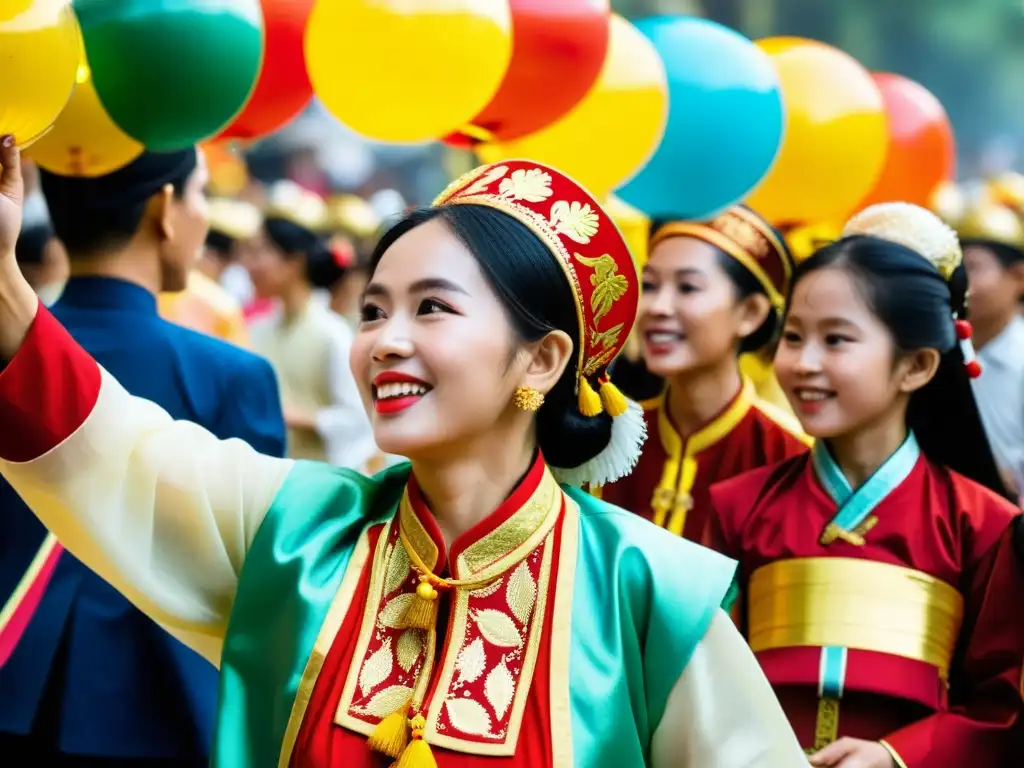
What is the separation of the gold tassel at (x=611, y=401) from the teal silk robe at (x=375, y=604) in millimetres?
199

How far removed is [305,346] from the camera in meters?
6.12

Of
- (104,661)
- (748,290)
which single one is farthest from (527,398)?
(748,290)

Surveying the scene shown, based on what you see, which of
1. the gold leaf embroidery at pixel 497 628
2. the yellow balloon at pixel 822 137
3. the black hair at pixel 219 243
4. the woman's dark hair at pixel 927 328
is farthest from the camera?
the black hair at pixel 219 243

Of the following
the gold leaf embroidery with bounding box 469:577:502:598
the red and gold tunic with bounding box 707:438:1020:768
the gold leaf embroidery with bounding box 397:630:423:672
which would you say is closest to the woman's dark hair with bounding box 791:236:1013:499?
the red and gold tunic with bounding box 707:438:1020:768

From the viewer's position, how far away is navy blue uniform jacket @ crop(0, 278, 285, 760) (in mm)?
2641

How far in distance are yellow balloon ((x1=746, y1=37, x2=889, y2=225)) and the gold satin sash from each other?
1630 mm

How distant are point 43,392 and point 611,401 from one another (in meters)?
0.81

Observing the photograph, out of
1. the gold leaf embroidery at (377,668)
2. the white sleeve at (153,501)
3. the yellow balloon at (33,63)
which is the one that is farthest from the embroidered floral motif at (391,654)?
the yellow balloon at (33,63)

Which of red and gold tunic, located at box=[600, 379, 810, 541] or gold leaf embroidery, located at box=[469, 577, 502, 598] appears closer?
gold leaf embroidery, located at box=[469, 577, 502, 598]

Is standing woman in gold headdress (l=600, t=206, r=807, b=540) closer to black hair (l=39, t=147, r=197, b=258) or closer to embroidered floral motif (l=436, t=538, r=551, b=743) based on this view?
black hair (l=39, t=147, r=197, b=258)

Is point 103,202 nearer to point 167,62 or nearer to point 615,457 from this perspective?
point 167,62

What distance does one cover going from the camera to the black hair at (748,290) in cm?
368

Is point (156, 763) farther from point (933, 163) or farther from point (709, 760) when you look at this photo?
point (933, 163)

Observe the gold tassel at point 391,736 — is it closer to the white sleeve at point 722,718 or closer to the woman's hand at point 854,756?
the white sleeve at point 722,718
